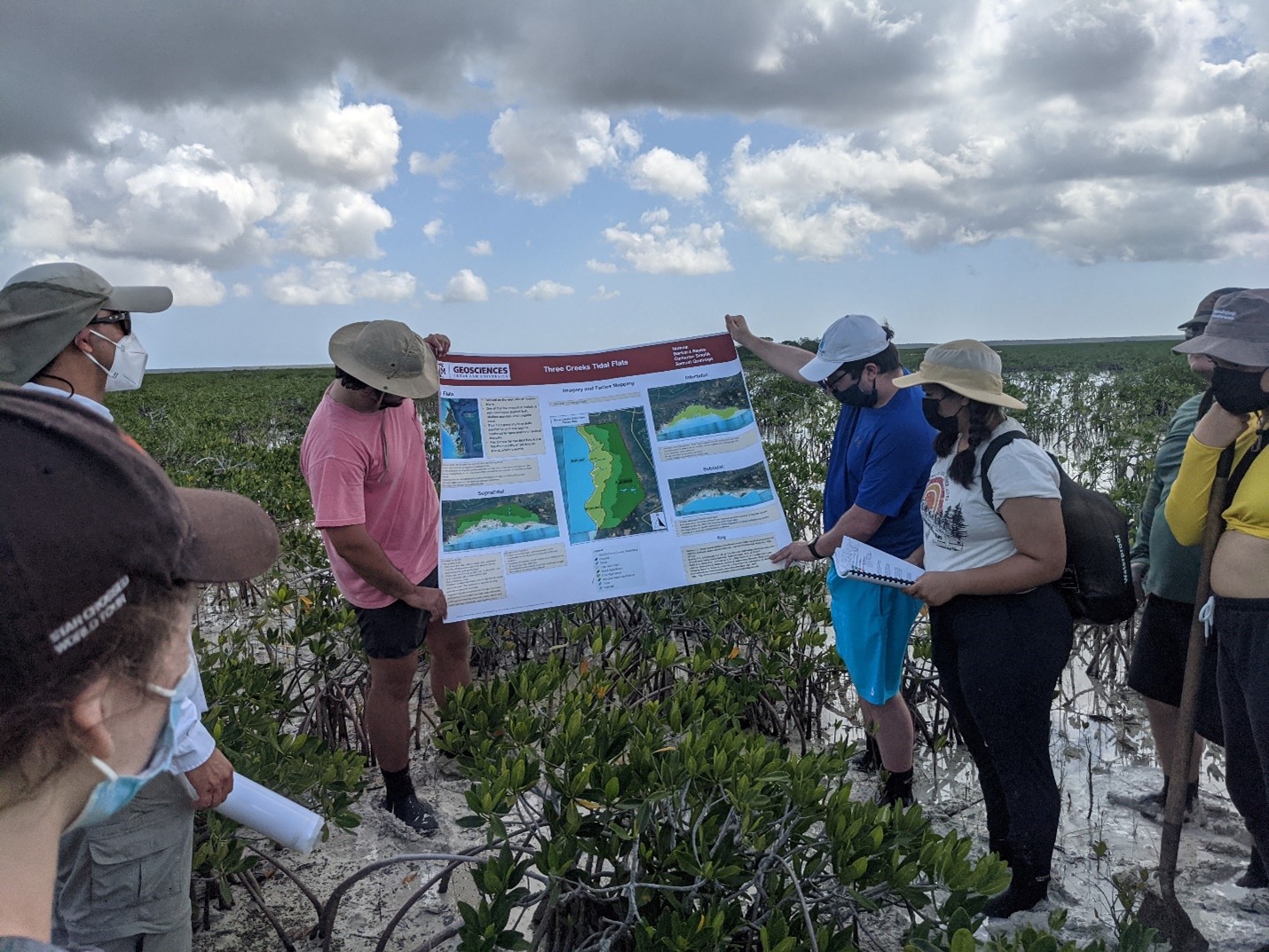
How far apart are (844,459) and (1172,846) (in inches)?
62.3

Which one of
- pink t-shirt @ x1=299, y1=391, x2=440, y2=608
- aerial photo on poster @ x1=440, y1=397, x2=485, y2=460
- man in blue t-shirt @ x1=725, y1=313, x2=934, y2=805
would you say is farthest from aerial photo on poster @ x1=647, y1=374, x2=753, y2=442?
pink t-shirt @ x1=299, y1=391, x2=440, y2=608

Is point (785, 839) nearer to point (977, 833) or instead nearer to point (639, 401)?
point (639, 401)

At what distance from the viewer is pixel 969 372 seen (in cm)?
243

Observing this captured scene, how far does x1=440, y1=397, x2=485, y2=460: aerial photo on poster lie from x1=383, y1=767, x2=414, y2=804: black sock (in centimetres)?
120

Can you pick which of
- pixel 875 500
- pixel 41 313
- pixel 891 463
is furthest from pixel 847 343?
pixel 41 313

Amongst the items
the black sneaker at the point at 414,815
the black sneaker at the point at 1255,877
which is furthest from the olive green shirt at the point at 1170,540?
the black sneaker at the point at 414,815

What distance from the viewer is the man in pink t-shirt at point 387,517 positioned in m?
2.65

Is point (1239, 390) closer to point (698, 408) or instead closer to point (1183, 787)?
point (1183, 787)

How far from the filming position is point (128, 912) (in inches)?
61.3

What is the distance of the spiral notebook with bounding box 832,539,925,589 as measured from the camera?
2619 mm

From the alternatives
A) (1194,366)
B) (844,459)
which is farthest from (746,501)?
(1194,366)

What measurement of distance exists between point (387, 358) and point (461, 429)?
0.36 metres

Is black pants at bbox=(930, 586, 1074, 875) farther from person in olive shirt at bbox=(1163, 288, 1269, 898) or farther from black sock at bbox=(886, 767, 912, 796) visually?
black sock at bbox=(886, 767, 912, 796)

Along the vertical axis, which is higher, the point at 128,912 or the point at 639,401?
the point at 639,401
